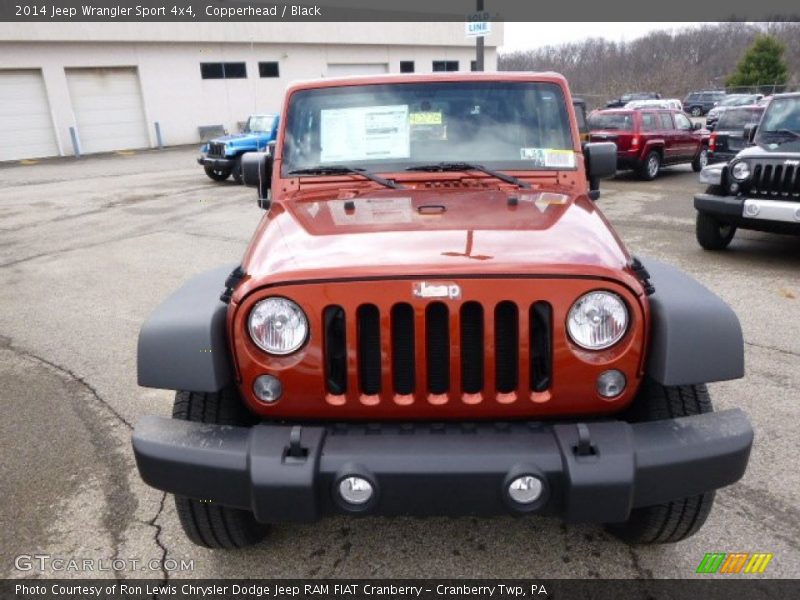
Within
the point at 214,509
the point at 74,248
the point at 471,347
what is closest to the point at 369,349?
the point at 471,347

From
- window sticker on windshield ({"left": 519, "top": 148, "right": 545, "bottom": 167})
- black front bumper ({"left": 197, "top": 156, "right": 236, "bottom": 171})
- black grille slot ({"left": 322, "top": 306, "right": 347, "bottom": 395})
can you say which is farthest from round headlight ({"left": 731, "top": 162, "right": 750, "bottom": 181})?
black front bumper ({"left": 197, "top": 156, "right": 236, "bottom": 171})

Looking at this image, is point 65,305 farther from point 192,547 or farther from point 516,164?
point 516,164

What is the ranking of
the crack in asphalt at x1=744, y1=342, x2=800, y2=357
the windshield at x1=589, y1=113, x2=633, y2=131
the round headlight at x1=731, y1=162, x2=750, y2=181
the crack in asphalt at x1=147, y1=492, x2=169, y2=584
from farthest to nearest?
the windshield at x1=589, y1=113, x2=633, y2=131, the round headlight at x1=731, y1=162, x2=750, y2=181, the crack in asphalt at x1=744, y1=342, x2=800, y2=357, the crack in asphalt at x1=147, y1=492, x2=169, y2=584

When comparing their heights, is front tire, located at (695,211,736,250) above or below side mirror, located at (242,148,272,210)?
below

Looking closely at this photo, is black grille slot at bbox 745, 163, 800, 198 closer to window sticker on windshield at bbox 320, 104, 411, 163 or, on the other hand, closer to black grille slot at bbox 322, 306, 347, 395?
window sticker on windshield at bbox 320, 104, 411, 163

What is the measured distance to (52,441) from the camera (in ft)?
11.5

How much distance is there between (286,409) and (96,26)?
2651cm

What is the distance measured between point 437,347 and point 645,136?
13139 millimetres

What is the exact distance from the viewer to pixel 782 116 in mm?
7137

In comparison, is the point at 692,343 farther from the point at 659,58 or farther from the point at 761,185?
the point at 659,58

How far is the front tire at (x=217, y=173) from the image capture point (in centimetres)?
1528

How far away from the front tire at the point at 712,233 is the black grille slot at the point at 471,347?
592 centimetres

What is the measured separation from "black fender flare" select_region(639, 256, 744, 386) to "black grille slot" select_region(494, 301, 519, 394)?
17.4 inches

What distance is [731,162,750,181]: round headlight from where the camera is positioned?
21.3ft
